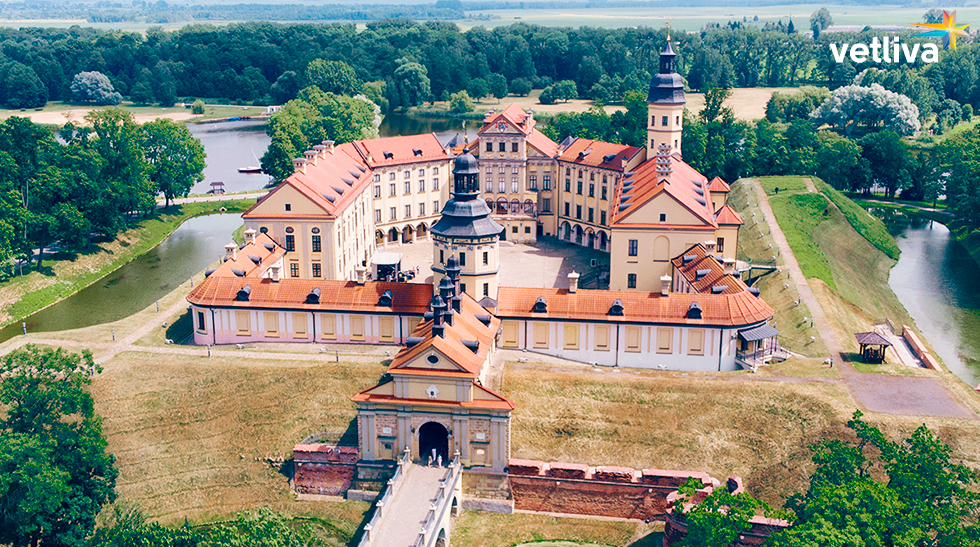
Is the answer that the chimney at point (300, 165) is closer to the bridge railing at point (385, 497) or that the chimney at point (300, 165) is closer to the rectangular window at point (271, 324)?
the rectangular window at point (271, 324)

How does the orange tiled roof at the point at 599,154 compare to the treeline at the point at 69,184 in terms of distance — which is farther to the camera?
the orange tiled roof at the point at 599,154

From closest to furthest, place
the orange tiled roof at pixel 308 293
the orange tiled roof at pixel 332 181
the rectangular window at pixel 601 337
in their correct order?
the rectangular window at pixel 601 337, the orange tiled roof at pixel 308 293, the orange tiled roof at pixel 332 181

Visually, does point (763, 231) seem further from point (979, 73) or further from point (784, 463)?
point (979, 73)

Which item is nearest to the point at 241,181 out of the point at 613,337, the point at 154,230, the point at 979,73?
the point at 154,230

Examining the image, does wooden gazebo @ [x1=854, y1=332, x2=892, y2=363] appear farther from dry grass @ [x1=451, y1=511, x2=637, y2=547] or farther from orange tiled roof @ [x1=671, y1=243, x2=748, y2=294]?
dry grass @ [x1=451, y1=511, x2=637, y2=547]

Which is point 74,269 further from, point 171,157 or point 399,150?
point 399,150

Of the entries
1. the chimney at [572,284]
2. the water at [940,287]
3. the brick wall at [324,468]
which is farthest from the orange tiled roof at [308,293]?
the water at [940,287]
